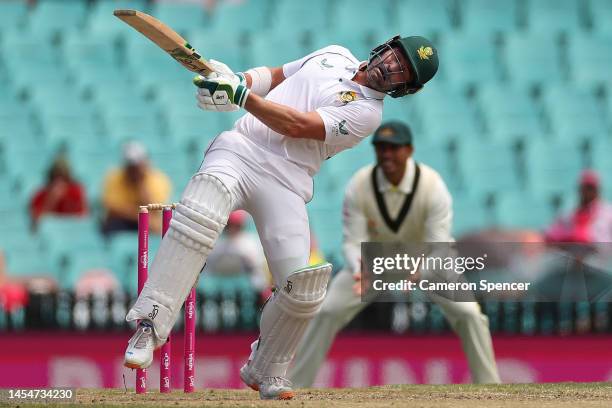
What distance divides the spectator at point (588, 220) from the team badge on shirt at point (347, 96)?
4.63 metres

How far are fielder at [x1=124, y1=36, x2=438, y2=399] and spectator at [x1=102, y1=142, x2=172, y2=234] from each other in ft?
15.6

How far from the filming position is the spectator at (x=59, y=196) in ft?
34.2

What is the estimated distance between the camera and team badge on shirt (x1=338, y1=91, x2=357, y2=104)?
17.4 feet

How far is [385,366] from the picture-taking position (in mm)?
8695

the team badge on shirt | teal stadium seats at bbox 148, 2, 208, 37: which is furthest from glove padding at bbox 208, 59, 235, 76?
teal stadium seats at bbox 148, 2, 208, 37

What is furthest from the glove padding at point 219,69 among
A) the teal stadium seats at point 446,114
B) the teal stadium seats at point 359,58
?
the teal stadium seats at point 446,114

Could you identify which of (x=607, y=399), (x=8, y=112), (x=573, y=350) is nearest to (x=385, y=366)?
(x=573, y=350)

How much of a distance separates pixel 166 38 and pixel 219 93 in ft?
1.04

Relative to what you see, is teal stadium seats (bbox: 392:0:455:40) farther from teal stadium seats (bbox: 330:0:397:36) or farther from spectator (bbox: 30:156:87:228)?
spectator (bbox: 30:156:87:228)

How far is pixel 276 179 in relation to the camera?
5238mm

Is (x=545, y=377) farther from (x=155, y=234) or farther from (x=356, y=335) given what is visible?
(x=155, y=234)

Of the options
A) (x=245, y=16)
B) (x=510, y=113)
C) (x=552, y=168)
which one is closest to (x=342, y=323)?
(x=552, y=168)

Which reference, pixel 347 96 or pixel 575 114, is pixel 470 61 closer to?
pixel 575 114

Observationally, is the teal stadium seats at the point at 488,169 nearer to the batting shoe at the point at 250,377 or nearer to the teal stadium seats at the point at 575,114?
the teal stadium seats at the point at 575,114
